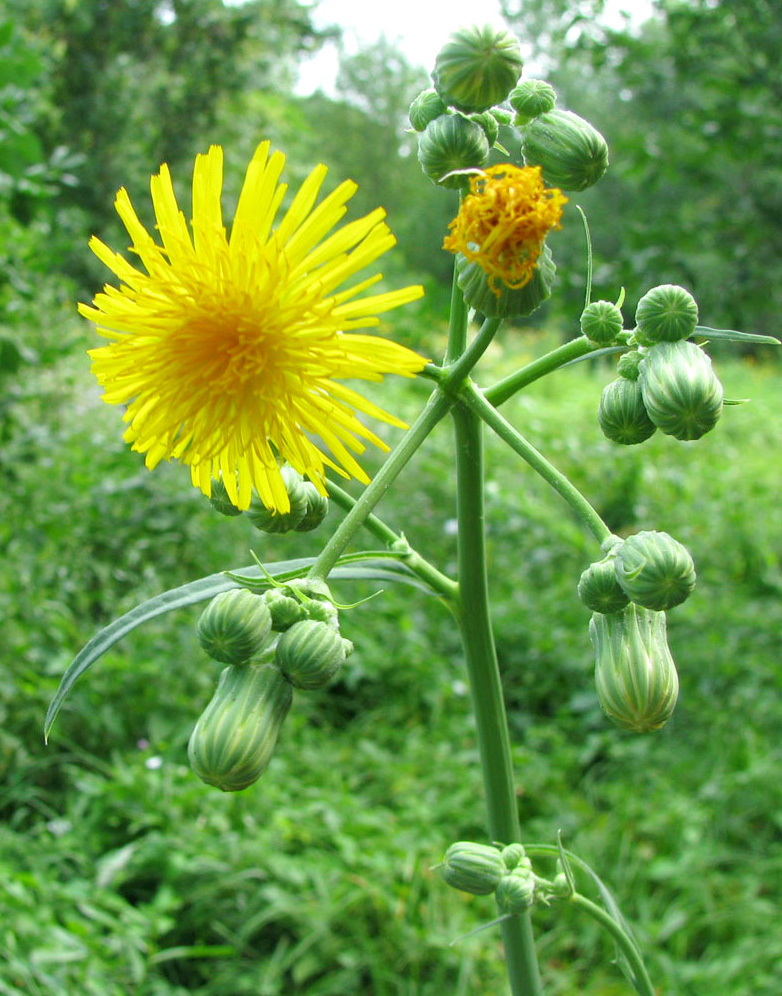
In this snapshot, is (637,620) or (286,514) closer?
(637,620)

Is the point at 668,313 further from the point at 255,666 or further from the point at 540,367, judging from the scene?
the point at 255,666

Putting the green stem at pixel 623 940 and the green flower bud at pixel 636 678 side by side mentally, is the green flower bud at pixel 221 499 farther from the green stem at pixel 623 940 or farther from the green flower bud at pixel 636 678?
the green stem at pixel 623 940

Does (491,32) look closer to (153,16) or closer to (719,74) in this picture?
(719,74)

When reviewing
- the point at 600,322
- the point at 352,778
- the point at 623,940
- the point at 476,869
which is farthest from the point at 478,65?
the point at 352,778

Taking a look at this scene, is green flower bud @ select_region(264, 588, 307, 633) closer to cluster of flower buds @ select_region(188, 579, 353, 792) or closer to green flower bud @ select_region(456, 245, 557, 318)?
cluster of flower buds @ select_region(188, 579, 353, 792)

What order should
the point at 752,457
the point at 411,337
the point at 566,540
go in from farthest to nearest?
the point at 411,337, the point at 752,457, the point at 566,540

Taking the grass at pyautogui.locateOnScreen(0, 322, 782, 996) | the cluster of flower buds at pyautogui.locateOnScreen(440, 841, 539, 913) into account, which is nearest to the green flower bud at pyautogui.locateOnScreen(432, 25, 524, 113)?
the cluster of flower buds at pyautogui.locateOnScreen(440, 841, 539, 913)

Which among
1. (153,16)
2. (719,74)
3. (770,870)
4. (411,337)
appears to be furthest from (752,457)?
(153,16)
